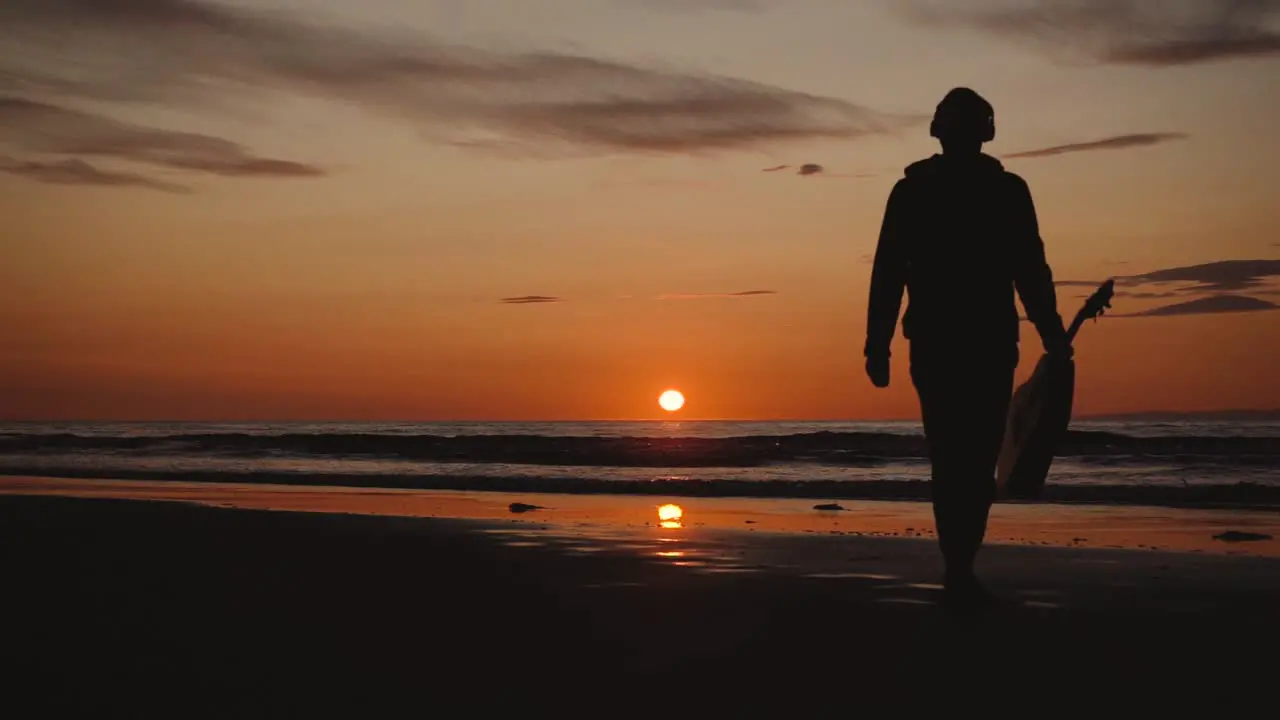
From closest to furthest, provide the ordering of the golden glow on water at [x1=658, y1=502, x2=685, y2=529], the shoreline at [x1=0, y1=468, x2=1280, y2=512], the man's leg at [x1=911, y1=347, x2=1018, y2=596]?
the man's leg at [x1=911, y1=347, x2=1018, y2=596] → the golden glow on water at [x1=658, y1=502, x2=685, y2=529] → the shoreline at [x1=0, y1=468, x2=1280, y2=512]

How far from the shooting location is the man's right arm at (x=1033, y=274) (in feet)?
17.8

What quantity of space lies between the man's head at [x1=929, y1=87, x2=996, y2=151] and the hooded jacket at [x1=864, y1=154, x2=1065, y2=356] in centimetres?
7

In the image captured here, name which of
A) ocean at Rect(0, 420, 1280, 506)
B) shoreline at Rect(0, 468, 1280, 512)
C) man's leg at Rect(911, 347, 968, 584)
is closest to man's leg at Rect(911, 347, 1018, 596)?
man's leg at Rect(911, 347, 968, 584)

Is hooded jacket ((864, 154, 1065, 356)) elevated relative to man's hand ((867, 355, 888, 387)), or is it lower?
elevated

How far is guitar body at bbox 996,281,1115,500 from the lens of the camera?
5.48 meters

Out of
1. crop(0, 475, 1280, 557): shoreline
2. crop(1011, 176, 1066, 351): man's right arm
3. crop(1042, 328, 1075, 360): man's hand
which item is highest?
crop(1011, 176, 1066, 351): man's right arm

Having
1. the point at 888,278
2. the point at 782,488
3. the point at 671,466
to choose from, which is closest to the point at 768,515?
the point at 782,488

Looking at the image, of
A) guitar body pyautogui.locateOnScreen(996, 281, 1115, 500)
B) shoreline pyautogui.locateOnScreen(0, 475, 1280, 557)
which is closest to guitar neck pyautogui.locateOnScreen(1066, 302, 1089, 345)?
guitar body pyautogui.locateOnScreen(996, 281, 1115, 500)

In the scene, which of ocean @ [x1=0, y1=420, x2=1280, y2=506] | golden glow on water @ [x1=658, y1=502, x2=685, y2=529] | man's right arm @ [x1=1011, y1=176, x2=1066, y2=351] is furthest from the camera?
ocean @ [x1=0, y1=420, x2=1280, y2=506]

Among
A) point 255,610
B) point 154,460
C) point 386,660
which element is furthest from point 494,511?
point 154,460

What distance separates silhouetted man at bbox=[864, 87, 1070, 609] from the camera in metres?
5.32

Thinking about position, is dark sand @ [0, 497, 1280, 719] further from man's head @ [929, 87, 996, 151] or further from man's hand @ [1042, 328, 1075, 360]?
man's head @ [929, 87, 996, 151]

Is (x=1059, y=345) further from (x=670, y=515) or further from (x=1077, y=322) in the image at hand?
(x=670, y=515)

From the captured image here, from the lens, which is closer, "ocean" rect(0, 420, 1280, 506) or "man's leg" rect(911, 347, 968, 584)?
"man's leg" rect(911, 347, 968, 584)
